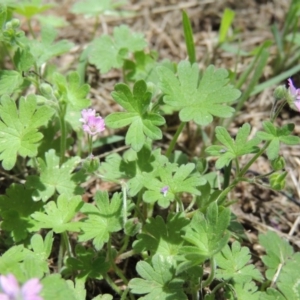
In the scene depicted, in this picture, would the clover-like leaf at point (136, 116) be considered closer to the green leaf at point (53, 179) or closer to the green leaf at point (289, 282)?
the green leaf at point (53, 179)

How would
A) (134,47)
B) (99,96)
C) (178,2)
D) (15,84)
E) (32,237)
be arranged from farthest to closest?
(178,2) < (99,96) < (134,47) < (15,84) < (32,237)

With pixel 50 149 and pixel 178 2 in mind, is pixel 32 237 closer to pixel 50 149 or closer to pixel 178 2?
pixel 50 149

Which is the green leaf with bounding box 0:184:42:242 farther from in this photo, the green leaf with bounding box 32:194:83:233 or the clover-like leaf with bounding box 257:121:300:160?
the clover-like leaf with bounding box 257:121:300:160

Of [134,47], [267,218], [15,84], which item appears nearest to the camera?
[15,84]

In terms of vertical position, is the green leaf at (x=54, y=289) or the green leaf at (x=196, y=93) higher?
the green leaf at (x=196, y=93)

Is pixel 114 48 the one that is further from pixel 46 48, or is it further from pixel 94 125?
pixel 94 125

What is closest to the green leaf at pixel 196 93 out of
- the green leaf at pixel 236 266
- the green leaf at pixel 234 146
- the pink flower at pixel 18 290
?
the green leaf at pixel 234 146

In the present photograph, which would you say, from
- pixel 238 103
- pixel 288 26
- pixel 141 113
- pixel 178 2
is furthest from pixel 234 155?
pixel 178 2
